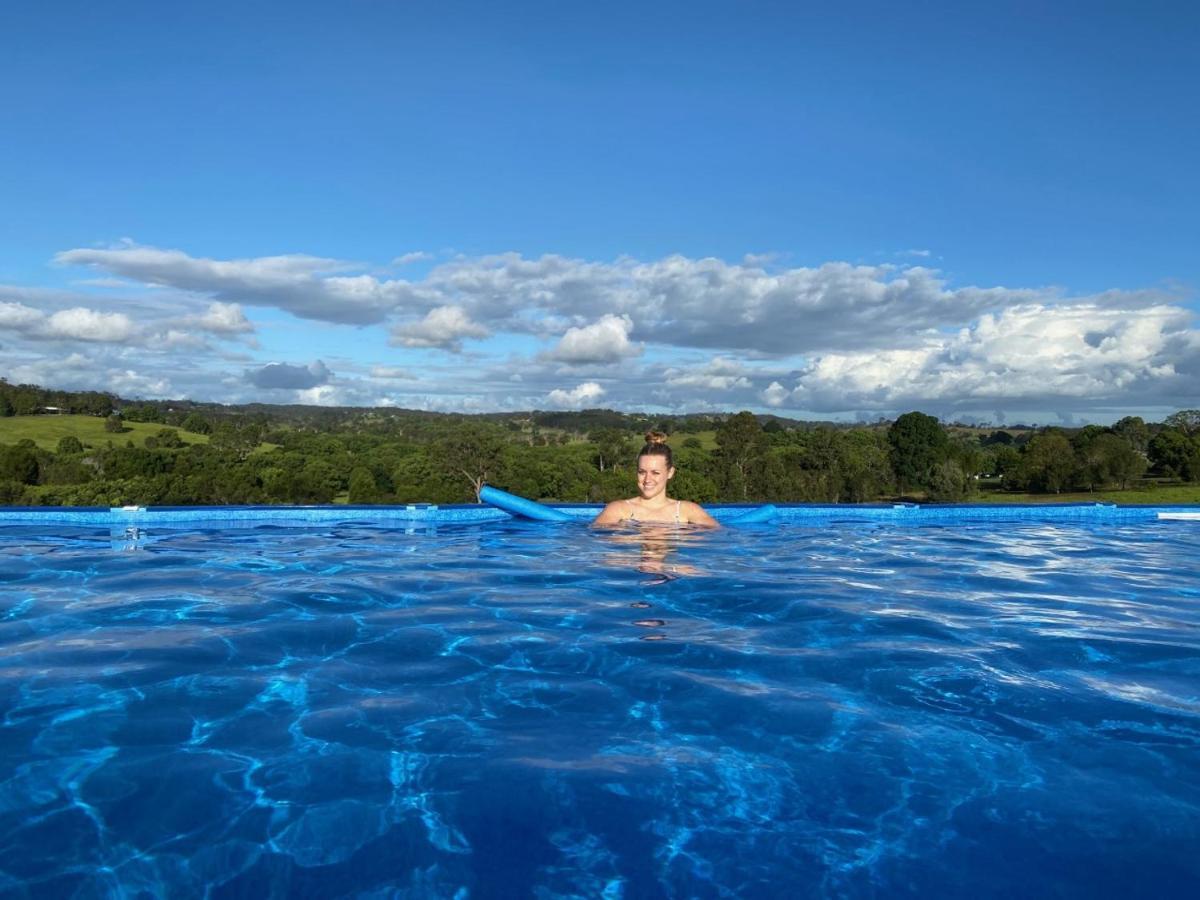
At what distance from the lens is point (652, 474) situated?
9195 millimetres

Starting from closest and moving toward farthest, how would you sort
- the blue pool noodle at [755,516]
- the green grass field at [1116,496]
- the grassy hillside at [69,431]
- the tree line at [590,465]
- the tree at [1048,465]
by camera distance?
the blue pool noodle at [755,516], the tree line at [590,465], the green grass field at [1116,496], the tree at [1048,465], the grassy hillside at [69,431]

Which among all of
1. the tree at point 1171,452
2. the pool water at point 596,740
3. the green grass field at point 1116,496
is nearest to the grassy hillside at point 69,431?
the green grass field at point 1116,496

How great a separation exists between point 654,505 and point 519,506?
1869 mm

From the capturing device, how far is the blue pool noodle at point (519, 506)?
1037cm

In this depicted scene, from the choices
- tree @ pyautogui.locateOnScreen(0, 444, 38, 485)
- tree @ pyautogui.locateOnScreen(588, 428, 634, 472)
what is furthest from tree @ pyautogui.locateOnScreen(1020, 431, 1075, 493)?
tree @ pyautogui.locateOnScreen(0, 444, 38, 485)

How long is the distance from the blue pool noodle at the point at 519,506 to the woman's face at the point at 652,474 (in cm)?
174

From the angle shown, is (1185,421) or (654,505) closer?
(654,505)

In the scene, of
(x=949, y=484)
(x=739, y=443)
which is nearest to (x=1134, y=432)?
(x=949, y=484)

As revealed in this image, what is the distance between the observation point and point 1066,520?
40.9ft

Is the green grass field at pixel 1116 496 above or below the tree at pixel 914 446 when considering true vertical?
below

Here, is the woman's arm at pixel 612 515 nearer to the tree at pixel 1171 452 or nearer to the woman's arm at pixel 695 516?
the woman's arm at pixel 695 516

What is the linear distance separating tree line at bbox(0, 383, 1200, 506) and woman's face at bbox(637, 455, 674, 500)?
1672 cm

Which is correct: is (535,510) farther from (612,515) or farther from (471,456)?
(471,456)

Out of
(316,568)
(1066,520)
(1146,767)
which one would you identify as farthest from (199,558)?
(1066,520)
